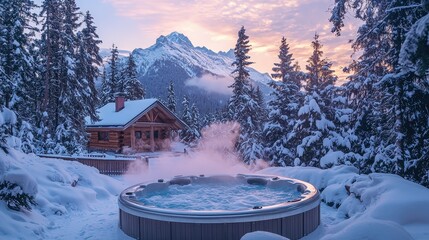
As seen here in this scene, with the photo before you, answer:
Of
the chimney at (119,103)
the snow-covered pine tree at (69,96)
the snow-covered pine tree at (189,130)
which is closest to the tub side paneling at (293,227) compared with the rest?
the snow-covered pine tree at (69,96)

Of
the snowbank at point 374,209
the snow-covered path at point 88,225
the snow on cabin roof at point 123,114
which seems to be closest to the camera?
the snowbank at point 374,209

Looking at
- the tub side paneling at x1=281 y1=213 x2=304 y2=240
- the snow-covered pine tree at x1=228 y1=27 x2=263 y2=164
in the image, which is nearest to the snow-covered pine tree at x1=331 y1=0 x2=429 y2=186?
the tub side paneling at x1=281 y1=213 x2=304 y2=240

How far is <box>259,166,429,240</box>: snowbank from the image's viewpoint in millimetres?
4035

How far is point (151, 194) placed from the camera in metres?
12.2

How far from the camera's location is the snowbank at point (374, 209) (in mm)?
4035

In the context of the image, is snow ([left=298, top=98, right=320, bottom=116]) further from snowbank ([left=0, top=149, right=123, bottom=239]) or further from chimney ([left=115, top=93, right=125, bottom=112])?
chimney ([left=115, top=93, right=125, bottom=112])

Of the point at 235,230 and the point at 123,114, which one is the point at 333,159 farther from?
the point at 123,114

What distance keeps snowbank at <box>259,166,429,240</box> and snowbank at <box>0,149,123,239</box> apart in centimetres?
644

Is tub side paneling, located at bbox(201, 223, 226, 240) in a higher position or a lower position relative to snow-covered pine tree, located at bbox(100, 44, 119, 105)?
lower

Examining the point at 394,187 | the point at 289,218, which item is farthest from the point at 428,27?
the point at 289,218

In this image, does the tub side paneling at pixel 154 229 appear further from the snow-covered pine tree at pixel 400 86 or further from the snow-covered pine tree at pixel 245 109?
the snow-covered pine tree at pixel 245 109

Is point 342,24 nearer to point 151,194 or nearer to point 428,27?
point 428,27

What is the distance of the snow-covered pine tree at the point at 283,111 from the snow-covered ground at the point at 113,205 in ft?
27.1

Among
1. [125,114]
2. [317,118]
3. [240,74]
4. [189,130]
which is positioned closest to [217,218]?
[317,118]
